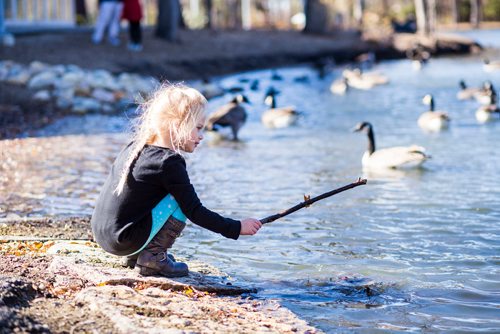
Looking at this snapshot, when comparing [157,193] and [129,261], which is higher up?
[157,193]

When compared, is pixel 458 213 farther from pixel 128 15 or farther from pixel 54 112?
pixel 128 15

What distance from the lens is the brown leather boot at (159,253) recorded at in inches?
218

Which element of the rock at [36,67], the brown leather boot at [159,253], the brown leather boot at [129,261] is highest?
the brown leather boot at [159,253]

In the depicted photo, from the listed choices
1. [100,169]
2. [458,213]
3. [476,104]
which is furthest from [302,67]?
[458,213]

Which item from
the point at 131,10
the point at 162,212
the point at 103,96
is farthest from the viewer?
the point at 131,10

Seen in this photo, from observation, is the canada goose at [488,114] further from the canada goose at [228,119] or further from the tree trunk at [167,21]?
the tree trunk at [167,21]

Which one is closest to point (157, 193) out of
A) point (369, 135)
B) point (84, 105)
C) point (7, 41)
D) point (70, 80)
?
point (369, 135)

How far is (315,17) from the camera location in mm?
42625

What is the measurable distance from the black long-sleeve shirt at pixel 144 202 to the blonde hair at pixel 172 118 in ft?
0.15

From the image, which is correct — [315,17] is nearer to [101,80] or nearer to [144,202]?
[101,80]

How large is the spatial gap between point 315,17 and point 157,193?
38063mm

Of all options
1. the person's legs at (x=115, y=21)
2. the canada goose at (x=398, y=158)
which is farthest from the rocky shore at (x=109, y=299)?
the person's legs at (x=115, y=21)

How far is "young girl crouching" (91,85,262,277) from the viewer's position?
5.32 m

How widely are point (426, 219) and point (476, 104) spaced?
11.6m
